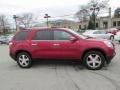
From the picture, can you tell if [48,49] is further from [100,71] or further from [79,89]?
[79,89]

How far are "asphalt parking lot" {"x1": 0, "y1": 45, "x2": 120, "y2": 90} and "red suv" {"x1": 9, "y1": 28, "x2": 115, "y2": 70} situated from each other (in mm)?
424

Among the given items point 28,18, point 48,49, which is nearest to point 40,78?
point 48,49

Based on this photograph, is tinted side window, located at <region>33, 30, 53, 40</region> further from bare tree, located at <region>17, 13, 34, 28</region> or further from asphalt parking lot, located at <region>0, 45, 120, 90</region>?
bare tree, located at <region>17, 13, 34, 28</region>

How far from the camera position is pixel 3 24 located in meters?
78.5

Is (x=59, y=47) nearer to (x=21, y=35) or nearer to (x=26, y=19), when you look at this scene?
(x=21, y=35)

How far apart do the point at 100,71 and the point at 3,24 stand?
2896 inches

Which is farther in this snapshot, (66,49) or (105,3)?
(105,3)

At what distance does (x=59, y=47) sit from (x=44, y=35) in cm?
89

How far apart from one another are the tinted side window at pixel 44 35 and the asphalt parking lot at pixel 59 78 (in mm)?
1241

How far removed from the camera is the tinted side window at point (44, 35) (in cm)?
927

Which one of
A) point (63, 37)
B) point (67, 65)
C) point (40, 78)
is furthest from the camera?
point (67, 65)

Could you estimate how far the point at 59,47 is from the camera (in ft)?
29.4

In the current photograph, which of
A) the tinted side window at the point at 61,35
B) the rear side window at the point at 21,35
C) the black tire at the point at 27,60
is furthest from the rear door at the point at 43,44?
the rear side window at the point at 21,35

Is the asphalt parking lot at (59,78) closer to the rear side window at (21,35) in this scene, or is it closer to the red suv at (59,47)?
the red suv at (59,47)
